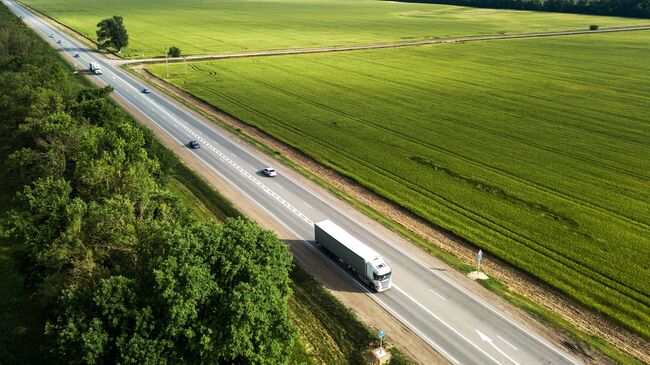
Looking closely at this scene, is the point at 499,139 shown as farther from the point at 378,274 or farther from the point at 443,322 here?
the point at 443,322

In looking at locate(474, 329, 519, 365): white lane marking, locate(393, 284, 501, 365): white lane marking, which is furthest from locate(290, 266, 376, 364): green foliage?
locate(474, 329, 519, 365): white lane marking

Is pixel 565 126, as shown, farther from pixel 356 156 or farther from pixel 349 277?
pixel 349 277

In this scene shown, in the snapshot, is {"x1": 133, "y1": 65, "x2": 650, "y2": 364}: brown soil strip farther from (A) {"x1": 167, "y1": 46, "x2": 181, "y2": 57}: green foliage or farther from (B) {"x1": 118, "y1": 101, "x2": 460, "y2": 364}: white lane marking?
(A) {"x1": 167, "y1": 46, "x2": 181, "y2": 57}: green foliage

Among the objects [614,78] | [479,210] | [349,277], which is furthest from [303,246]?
[614,78]

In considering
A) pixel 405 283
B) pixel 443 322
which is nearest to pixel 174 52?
pixel 405 283

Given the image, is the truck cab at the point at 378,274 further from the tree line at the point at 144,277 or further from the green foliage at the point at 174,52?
the green foliage at the point at 174,52

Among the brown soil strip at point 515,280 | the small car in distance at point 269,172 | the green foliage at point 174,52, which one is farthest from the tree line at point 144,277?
the green foliage at point 174,52
